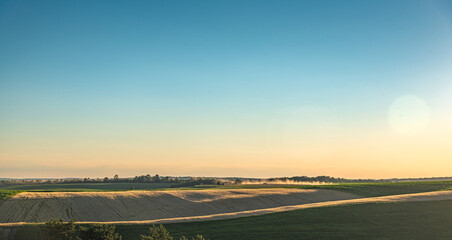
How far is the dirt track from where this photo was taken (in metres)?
43.8

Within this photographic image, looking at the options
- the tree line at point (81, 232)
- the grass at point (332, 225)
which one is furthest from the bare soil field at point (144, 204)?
the tree line at point (81, 232)

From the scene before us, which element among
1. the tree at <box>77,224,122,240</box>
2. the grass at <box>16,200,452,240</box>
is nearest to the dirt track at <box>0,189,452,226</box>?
the grass at <box>16,200,452,240</box>

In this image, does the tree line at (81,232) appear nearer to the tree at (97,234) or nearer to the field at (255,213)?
the tree at (97,234)

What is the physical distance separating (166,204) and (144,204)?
294cm

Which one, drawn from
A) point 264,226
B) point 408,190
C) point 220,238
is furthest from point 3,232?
point 408,190

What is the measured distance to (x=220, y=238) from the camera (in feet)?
99.7

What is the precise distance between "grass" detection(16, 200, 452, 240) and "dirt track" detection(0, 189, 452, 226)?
396cm

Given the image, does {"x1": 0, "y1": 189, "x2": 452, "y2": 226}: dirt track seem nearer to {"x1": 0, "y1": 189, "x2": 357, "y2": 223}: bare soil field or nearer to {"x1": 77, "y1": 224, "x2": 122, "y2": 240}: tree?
{"x1": 0, "y1": 189, "x2": 357, "y2": 223}: bare soil field

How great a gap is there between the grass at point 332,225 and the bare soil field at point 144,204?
35.7 ft

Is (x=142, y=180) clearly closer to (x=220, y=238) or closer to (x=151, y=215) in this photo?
(x=151, y=215)

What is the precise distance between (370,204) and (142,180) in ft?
332

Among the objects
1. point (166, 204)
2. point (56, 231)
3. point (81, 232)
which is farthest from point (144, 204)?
point (81, 232)

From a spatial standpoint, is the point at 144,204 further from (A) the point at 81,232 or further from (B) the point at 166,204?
(A) the point at 81,232

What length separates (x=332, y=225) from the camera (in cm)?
3297
